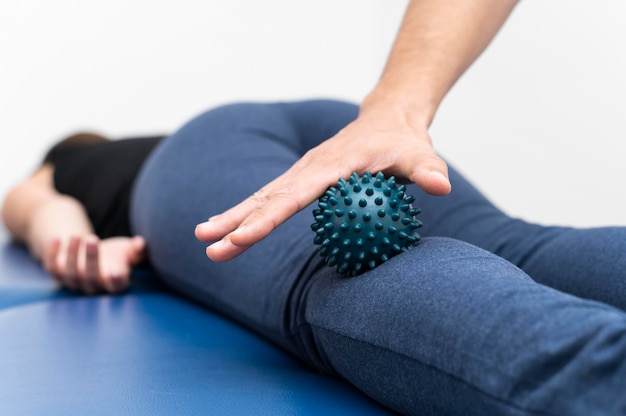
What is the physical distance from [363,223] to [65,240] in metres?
0.86

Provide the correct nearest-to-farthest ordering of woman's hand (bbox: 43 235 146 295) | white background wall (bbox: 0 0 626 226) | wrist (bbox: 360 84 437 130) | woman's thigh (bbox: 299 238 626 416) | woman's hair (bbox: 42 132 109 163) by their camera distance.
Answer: woman's thigh (bbox: 299 238 626 416) < wrist (bbox: 360 84 437 130) < woman's hand (bbox: 43 235 146 295) < woman's hair (bbox: 42 132 109 163) < white background wall (bbox: 0 0 626 226)

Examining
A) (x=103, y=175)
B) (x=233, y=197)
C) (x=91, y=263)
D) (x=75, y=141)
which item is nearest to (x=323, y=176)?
(x=233, y=197)

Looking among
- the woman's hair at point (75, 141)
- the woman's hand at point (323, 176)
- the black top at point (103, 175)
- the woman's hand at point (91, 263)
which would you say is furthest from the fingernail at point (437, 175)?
the woman's hair at point (75, 141)

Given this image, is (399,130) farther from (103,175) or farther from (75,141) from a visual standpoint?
(75,141)

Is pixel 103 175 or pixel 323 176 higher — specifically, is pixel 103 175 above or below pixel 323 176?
below

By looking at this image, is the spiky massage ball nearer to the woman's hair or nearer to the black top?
the black top

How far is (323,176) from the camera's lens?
750 millimetres

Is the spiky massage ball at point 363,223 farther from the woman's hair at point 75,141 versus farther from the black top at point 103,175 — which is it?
the woman's hair at point 75,141

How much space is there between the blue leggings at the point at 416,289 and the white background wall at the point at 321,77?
1.22 meters

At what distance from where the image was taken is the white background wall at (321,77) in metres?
2.17

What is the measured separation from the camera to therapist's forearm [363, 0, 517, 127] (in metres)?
0.90

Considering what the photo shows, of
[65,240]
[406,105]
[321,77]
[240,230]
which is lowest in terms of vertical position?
[65,240]

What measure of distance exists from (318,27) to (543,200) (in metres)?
1.11

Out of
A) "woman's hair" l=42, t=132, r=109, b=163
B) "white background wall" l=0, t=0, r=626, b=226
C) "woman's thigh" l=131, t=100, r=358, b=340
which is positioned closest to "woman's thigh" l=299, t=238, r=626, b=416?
"woman's thigh" l=131, t=100, r=358, b=340
